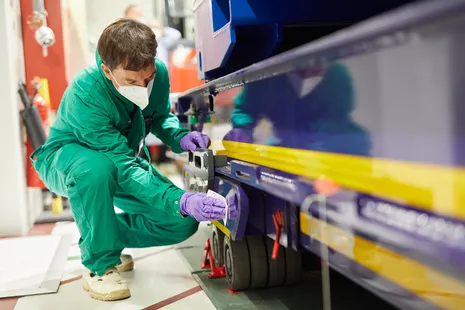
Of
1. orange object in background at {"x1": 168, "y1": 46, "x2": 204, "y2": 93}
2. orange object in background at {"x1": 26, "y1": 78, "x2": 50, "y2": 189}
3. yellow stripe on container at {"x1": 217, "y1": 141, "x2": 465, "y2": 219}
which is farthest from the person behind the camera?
orange object in background at {"x1": 168, "y1": 46, "x2": 204, "y2": 93}

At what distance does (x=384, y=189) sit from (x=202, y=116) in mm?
1376

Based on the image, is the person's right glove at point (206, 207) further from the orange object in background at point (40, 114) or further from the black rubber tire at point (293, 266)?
the orange object in background at point (40, 114)

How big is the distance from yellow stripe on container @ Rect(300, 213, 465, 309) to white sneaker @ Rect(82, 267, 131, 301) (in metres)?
1.14

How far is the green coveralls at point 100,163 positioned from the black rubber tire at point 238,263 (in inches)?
10.9

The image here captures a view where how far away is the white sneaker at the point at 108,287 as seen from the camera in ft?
6.36

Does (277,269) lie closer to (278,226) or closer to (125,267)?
(278,226)

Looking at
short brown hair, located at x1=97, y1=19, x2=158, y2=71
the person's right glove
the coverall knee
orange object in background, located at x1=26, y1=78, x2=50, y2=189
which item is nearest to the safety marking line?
the coverall knee

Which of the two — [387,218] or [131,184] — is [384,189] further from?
[131,184]

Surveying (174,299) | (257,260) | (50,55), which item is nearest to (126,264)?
(174,299)

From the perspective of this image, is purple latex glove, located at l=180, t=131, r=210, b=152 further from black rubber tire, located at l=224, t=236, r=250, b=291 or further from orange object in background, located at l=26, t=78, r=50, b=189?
orange object in background, located at l=26, t=78, r=50, b=189

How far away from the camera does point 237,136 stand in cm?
158

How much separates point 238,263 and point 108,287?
0.51m

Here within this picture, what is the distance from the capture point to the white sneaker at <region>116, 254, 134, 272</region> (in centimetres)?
231

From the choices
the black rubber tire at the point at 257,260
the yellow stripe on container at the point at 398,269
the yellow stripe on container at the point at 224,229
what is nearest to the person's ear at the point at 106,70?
the yellow stripe on container at the point at 224,229
